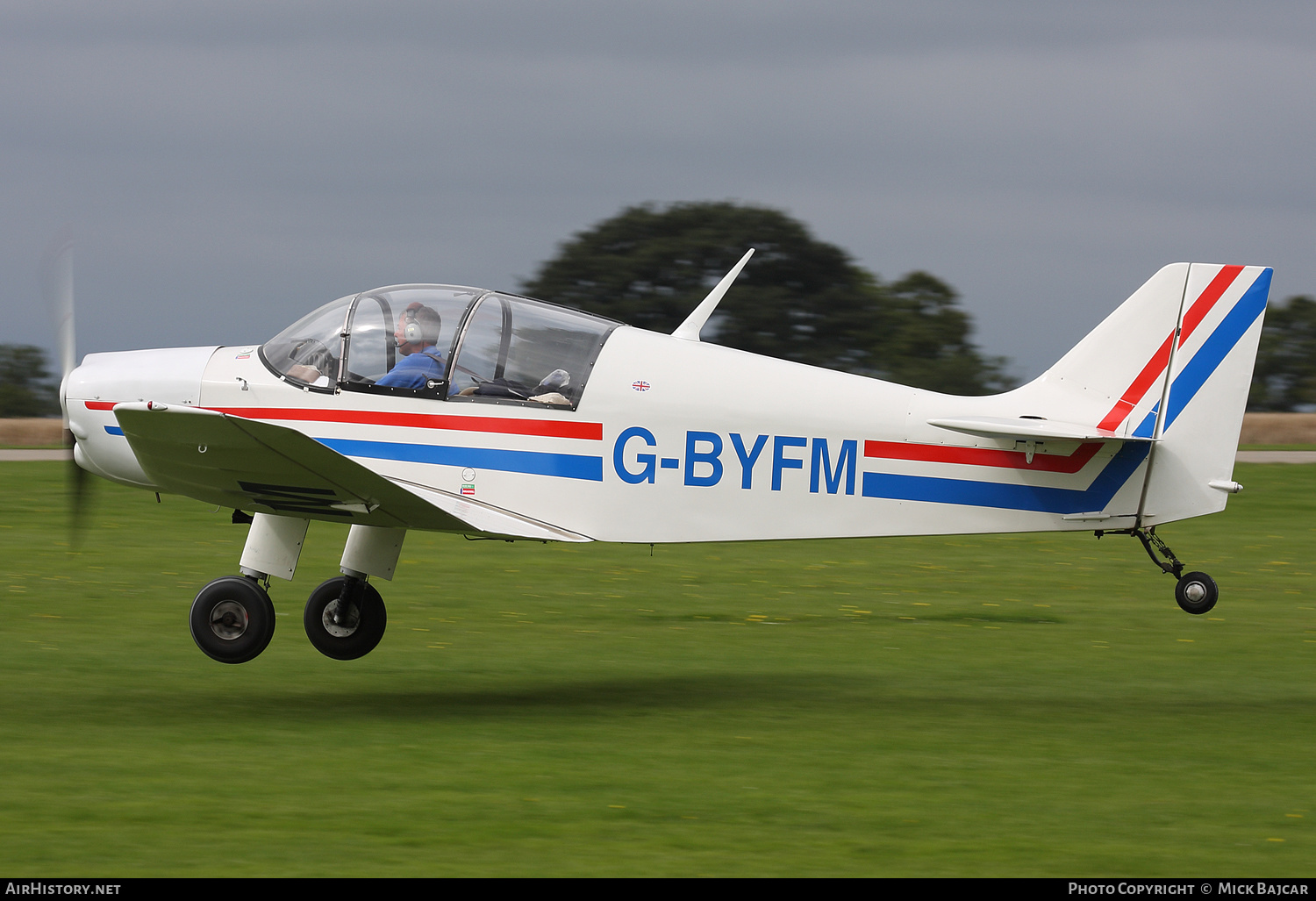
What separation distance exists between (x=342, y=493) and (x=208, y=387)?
1.36 metres

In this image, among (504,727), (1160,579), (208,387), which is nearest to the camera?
(504,727)

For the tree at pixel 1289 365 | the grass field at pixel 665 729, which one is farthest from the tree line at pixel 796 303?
the grass field at pixel 665 729

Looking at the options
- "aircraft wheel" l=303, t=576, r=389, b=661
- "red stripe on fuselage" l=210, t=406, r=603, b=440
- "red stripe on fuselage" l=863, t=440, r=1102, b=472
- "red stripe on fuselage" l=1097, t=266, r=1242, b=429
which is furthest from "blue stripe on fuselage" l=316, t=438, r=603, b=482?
"red stripe on fuselage" l=1097, t=266, r=1242, b=429

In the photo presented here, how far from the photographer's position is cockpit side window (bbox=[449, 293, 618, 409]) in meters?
8.81

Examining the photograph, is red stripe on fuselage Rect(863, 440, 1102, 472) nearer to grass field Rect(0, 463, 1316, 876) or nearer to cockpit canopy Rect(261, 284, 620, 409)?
grass field Rect(0, 463, 1316, 876)

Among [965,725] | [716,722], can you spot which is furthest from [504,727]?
[965,725]

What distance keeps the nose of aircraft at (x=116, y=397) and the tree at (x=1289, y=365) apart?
37.6 metres

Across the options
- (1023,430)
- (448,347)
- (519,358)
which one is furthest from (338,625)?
(1023,430)

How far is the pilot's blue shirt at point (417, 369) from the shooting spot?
884cm

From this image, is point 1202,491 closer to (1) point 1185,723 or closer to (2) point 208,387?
(1) point 1185,723

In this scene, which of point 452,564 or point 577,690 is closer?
point 577,690

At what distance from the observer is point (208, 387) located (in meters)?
9.09

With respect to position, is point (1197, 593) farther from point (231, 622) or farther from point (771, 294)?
point (771, 294)

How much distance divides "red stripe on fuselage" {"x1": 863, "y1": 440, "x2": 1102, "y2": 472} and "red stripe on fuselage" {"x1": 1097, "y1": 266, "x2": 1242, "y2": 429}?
31 centimetres
